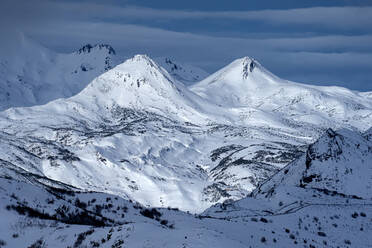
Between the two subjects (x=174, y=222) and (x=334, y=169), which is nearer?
(x=174, y=222)

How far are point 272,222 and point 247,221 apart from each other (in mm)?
1745

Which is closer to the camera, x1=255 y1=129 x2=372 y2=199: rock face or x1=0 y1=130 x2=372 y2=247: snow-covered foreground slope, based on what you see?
x1=0 y1=130 x2=372 y2=247: snow-covered foreground slope

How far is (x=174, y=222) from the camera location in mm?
35719

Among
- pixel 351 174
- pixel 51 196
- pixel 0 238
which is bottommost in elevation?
pixel 0 238

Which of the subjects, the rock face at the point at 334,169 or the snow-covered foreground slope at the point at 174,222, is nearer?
the snow-covered foreground slope at the point at 174,222

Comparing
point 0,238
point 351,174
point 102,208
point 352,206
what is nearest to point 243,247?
point 0,238

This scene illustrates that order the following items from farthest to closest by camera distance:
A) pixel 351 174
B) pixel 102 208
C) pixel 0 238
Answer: pixel 351 174 → pixel 102 208 → pixel 0 238

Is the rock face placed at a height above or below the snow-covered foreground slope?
above

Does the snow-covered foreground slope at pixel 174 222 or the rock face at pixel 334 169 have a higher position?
the rock face at pixel 334 169

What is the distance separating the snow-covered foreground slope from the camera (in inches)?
1053

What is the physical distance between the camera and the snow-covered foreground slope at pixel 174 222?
26750 mm

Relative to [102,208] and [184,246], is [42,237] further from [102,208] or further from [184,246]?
[102,208]

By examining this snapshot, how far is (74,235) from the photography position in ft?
91.7

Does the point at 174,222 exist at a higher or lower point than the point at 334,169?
lower
